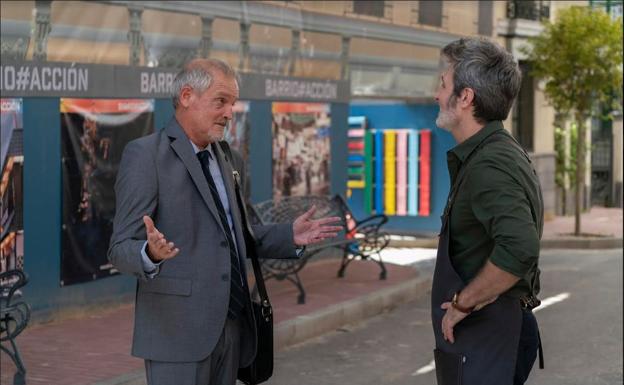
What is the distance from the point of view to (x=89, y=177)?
983cm

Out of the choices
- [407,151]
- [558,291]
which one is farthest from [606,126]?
[558,291]

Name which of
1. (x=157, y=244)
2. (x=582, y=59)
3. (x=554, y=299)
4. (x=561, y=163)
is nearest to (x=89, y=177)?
(x=554, y=299)

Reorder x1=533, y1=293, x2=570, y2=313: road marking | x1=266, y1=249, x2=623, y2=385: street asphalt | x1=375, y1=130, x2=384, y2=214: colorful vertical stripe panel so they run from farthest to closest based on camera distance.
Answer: x1=375, y1=130, x2=384, y2=214: colorful vertical stripe panel, x1=533, y1=293, x2=570, y2=313: road marking, x1=266, y1=249, x2=623, y2=385: street asphalt

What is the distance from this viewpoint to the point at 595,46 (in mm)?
20031

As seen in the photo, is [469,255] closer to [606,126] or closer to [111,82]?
[111,82]

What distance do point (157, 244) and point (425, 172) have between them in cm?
1528

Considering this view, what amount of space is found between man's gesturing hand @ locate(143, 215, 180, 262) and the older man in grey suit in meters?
0.19

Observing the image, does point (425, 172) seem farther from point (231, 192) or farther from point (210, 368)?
point (210, 368)

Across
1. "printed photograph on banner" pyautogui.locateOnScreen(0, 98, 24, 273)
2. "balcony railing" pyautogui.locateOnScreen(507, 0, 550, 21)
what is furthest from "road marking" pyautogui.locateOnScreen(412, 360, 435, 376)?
"balcony railing" pyautogui.locateOnScreen(507, 0, 550, 21)

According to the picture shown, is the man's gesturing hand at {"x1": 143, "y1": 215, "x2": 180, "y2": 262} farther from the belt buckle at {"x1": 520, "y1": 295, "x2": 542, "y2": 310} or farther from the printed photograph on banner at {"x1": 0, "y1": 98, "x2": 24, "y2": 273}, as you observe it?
the printed photograph on banner at {"x1": 0, "y1": 98, "x2": 24, "y2": 273}

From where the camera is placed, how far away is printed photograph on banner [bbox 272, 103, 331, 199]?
13180mm

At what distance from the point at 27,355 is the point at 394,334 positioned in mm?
3312

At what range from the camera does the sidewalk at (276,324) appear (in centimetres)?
759

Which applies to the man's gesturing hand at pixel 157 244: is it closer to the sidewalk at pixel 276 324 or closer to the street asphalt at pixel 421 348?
the sidewalk at pixel 276 324
